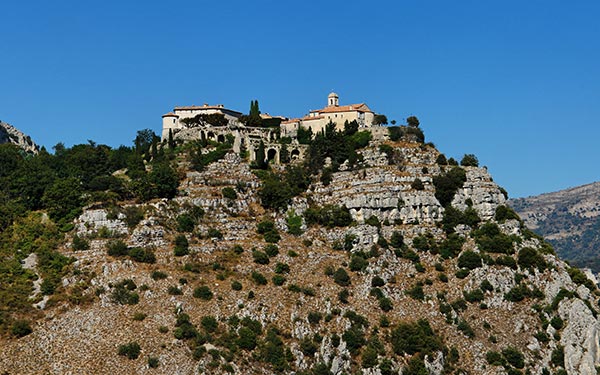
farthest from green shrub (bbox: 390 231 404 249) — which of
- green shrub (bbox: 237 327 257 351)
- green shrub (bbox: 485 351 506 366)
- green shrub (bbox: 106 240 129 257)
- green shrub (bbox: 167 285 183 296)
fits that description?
green shrub (bbox: 106 240 129 257)

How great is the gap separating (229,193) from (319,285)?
20.7m

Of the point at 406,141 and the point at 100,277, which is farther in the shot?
the point at 406,141

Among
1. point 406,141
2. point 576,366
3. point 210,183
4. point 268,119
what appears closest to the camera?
point 576,366

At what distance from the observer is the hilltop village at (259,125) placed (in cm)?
12544

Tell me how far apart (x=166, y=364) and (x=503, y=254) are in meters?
43.8

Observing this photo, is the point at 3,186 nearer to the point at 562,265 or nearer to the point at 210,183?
the point at 210,183

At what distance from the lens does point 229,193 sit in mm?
110438

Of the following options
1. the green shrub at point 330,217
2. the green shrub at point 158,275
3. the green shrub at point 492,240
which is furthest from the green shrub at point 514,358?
the green shrub at point 158,275

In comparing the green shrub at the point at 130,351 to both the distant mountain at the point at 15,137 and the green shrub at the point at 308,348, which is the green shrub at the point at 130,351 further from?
the distant mountain at the point at 15,137

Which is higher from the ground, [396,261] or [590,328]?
[396,261]

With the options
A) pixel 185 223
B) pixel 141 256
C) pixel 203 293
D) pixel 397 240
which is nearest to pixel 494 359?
pixel 397 240

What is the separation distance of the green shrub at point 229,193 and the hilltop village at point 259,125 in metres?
14.2

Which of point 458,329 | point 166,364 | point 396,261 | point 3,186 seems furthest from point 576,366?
point 3,186

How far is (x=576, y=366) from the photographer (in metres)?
91.6
